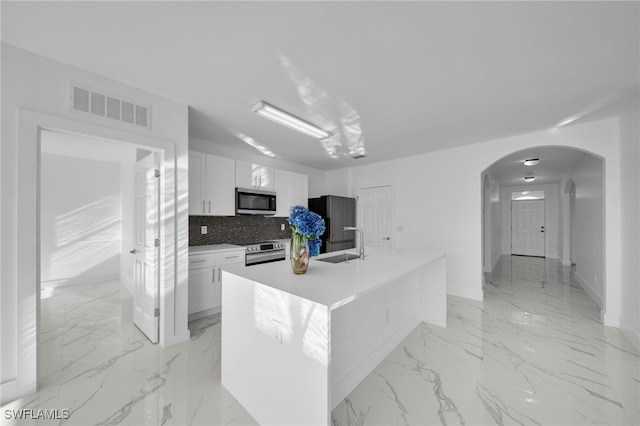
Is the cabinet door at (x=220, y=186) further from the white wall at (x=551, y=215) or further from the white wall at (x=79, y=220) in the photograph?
the white wall at (x=551, y=215)

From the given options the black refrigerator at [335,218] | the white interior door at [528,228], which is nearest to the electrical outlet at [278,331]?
the black refrigerator at [335,218]

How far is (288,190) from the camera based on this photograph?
4.80 meters

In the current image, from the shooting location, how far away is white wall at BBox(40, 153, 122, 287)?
4.56 metres

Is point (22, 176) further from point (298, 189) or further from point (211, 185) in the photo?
point (298, 189)

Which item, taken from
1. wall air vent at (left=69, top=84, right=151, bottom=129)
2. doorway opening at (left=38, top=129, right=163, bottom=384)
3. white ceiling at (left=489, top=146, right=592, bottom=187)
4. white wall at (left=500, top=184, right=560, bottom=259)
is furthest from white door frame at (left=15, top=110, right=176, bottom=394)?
white wall at (left=500, top=184, right=560, bottom=259)

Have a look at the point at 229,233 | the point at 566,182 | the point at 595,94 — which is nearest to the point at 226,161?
the point at 229,233

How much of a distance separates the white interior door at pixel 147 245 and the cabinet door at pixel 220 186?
863 mm

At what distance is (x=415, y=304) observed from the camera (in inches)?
119

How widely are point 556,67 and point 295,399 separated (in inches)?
118

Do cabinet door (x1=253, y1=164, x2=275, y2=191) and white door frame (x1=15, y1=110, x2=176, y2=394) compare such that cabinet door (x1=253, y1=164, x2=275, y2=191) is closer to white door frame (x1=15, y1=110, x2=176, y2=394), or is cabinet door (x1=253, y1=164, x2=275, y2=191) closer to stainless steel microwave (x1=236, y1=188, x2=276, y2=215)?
stainless steel microwave (x1=236, y1=188, x2=276, y2=215)

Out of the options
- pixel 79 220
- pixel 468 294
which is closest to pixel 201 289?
pixel 79 220

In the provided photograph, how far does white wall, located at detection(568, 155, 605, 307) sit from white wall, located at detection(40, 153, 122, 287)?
821 centimetres

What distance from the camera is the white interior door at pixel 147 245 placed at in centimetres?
255

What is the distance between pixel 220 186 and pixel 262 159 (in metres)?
1.32
